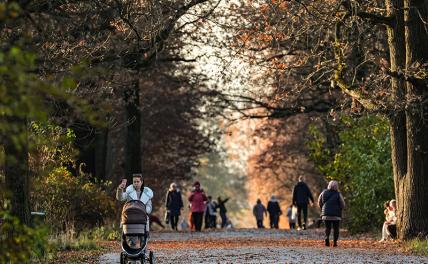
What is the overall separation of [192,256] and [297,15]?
5.96 meters

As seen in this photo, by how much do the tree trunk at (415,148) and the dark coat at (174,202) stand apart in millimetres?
14732

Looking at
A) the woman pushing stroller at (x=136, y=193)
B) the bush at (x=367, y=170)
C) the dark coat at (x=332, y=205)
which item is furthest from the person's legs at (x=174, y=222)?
the woman pushing stroller at (x=136, y=193)

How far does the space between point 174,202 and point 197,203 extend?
8.21 feet

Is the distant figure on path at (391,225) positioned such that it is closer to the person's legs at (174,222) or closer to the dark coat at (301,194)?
the dark coat at (301,194)

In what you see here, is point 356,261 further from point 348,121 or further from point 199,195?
point 199,195

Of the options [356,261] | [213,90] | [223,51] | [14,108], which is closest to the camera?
[14,108]

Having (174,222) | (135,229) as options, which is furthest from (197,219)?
(135,229)

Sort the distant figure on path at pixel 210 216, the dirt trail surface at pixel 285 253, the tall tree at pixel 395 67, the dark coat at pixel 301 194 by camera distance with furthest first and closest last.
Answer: the distant figure on path at pixel 210 216, the dark coat at pixel 301 194, the tall tree at pixel 395 67, the dirt trail surface at pixel 285 253

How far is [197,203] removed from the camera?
35.5 m

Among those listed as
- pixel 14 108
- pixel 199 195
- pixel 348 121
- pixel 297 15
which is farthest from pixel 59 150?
pixel 14 108

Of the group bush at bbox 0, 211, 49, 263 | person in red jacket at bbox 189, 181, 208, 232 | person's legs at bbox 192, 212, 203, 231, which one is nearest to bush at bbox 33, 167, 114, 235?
person in red jacket at bbox 189, 181, 208, 232

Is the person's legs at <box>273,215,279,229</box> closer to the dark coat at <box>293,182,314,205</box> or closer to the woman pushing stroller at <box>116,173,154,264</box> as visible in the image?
the dark coat at <box>293,182,314,205</box>

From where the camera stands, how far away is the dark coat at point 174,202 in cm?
3756

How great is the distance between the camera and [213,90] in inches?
1559
